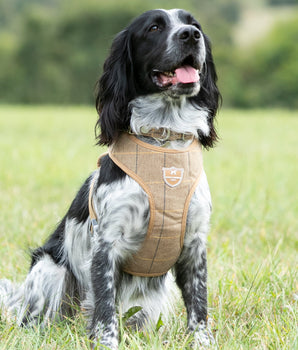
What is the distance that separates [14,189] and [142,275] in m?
4.39

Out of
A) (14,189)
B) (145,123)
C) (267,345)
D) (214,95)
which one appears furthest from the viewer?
(14,189)

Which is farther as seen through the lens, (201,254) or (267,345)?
(201,254)

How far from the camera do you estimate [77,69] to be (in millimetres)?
42844

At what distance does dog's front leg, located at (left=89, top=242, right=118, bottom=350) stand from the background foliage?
36023 mm

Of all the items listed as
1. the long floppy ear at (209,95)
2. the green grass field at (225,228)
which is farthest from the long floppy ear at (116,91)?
the green grass field at (225,228)

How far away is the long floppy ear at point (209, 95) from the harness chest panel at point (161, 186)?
0.28 meters

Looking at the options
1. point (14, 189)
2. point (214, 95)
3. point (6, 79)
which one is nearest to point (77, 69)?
point (6, 79)

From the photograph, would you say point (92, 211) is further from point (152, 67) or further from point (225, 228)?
point (225, 228)

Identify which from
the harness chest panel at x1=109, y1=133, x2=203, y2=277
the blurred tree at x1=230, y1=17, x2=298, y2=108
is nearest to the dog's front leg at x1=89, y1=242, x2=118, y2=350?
the harness chest panel at x1=109, y1=133, x2=203, y2=277

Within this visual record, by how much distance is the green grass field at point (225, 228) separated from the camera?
3100 millimetres

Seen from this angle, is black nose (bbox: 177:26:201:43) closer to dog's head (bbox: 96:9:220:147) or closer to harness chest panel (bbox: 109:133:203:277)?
dog's head (bbox: 96:9:220:147)

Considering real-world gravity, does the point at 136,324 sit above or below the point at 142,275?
below

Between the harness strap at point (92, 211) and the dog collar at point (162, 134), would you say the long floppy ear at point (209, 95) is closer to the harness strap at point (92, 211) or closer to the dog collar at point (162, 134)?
the dog collar at point (162, 134)

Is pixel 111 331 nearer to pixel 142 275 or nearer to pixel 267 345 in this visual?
pixel 142 275
